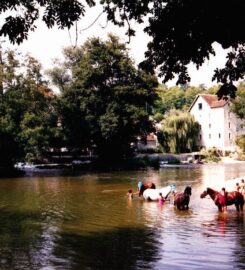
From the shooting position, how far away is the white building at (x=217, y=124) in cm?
9719

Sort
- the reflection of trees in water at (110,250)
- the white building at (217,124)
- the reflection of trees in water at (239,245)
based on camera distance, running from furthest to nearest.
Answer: the white building at (217,124) → the reflection of trees in water at (110,250) → the reflection of trees in water at (239,245)

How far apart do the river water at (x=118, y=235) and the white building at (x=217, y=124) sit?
2816 inches

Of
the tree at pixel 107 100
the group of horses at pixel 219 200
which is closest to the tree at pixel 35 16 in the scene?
the group of horses at pixel 219 200

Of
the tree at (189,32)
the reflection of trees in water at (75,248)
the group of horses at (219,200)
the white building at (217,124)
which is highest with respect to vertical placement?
the white building at (217,124)

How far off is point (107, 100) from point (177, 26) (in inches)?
2247

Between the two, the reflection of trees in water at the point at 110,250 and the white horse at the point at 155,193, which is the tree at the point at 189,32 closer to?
the reflection of trees in water at the point at 110,250

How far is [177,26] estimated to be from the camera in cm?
877

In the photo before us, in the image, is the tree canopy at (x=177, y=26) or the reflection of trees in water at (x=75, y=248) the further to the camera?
the reflection of trees in water at (x=75, y=248)


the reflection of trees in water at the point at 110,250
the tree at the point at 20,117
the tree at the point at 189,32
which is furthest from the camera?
the tree at the point at 20,117

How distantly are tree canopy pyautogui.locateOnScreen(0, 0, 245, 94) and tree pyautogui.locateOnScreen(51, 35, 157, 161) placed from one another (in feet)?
171

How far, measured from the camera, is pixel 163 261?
42.4ft

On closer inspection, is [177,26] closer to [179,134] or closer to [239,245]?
[239,245]

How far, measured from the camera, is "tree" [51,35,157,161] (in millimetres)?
63844

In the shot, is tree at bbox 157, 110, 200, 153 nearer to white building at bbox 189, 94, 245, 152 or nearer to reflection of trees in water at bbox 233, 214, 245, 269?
white building at bbox 189, 94, 245, 152
